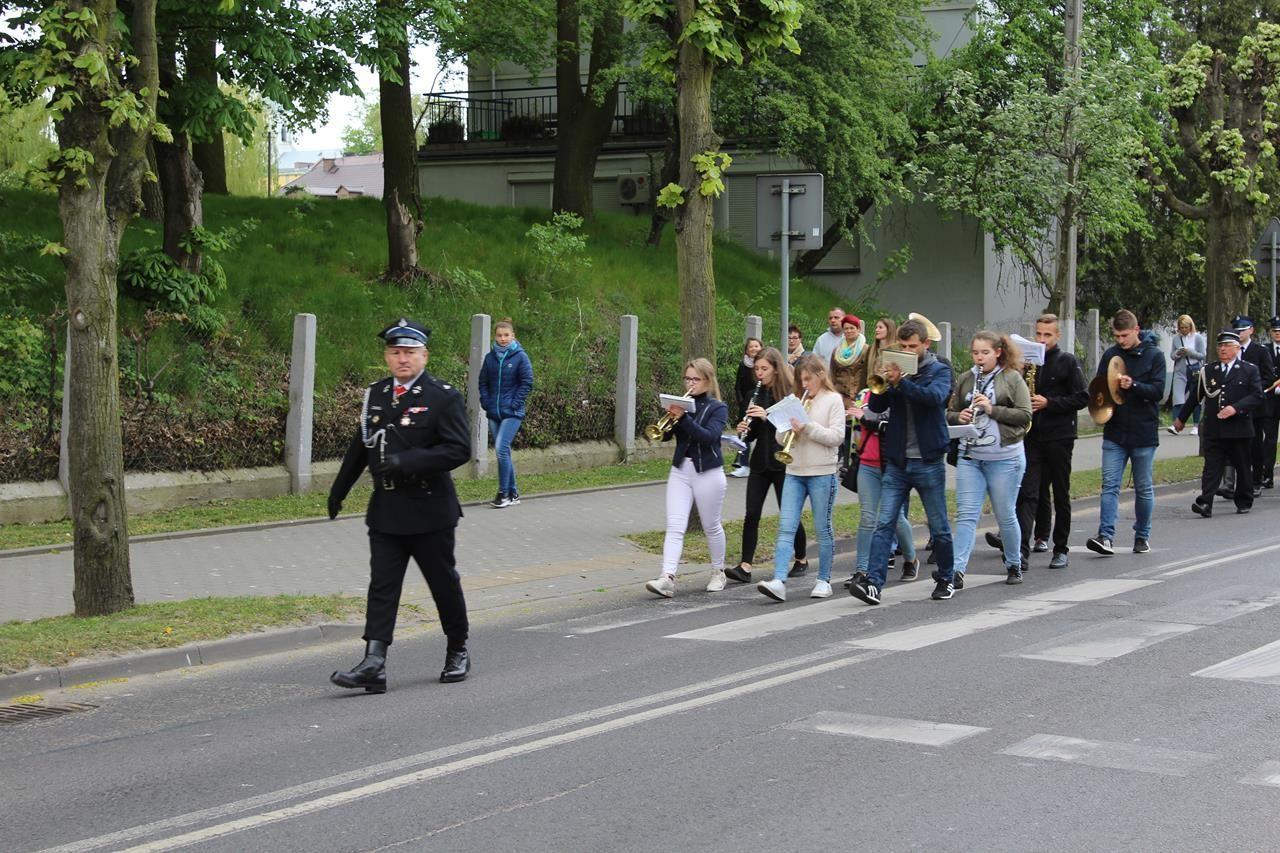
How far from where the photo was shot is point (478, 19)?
89.1 ft

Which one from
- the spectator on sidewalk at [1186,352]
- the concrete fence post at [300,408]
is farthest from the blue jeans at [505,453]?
the spectator on sidewalk at [1186,352]

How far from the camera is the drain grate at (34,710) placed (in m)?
7.41

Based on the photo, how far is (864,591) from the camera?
1012cm

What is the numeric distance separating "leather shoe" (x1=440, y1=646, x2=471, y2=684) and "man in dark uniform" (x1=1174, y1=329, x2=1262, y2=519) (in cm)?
966

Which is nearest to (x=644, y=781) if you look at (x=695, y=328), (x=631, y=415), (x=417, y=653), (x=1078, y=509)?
(x=417, y=653)

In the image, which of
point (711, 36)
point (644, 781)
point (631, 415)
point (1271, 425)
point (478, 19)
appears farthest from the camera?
point (478, 19)

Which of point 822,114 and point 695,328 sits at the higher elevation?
point 822,114

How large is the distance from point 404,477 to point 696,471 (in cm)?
368

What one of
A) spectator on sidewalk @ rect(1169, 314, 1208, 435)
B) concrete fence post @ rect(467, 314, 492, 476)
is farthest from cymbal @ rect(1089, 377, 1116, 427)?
spectator on sidewalk @ rect(1169, 314, 1208, 435)

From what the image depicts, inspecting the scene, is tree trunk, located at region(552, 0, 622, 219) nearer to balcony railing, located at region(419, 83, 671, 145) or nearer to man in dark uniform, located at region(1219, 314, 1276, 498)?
balcony railing, located at region(419, 83, 671, 145)

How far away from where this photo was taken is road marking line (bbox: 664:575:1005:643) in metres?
9.28

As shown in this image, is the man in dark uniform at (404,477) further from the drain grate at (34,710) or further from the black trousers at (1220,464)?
the black trousers at (1220,464)

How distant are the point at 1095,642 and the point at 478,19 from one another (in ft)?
69.0

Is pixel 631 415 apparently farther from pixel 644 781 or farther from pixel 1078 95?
pixel 644 781
